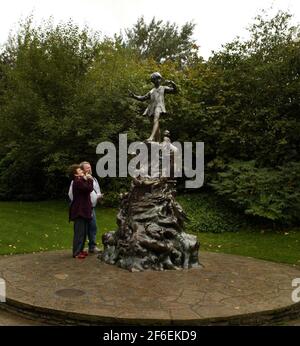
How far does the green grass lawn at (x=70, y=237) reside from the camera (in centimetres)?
1136

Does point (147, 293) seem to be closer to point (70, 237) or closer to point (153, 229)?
point (153, 229)

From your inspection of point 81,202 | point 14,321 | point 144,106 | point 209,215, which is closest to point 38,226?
point 81,202

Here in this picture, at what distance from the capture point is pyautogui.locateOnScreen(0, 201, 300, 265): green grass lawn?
1136 cm

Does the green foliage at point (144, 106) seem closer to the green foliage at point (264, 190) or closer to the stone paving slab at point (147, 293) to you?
the green foliage at point (264, 190)

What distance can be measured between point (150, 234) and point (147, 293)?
2.03m

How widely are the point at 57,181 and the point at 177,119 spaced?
20.5 feet

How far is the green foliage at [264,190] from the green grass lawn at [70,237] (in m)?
0.68

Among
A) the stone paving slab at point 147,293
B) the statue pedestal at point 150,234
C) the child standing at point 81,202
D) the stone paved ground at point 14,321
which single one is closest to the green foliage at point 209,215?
the statue pedestal at point 150,234

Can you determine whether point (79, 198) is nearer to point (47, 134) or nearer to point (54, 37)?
point (47, 134)

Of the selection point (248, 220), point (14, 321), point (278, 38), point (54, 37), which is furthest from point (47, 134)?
point (14, 321)

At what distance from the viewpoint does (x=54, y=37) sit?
62.6ft

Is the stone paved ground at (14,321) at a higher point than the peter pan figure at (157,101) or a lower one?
lower

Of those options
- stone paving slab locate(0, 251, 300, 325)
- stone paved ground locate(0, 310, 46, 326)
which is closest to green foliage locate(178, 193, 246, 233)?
stone paving slab locate(0, 251, 300, 325)

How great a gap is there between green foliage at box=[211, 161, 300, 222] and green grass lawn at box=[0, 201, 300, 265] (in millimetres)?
679
